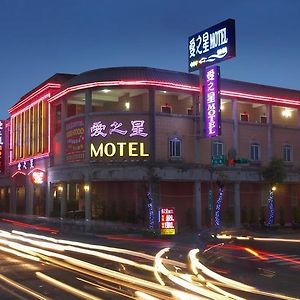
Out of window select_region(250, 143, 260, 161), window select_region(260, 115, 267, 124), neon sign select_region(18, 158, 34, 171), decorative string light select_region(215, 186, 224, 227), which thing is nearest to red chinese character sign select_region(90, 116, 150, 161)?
decorative string light select_region(215, 186, 224, 227)

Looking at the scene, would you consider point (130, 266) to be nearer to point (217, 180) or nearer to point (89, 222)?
point (89, 222)

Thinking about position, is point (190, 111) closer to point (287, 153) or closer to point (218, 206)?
point (218, 206)

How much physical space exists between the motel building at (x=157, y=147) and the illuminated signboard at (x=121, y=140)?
7cm

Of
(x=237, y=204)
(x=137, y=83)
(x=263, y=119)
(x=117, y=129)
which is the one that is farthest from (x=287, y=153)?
(x=117, y=129)

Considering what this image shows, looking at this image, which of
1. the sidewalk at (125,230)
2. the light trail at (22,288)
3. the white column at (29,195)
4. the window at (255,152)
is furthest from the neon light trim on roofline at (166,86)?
the light trail at (22,288)

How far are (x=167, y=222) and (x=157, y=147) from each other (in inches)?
304

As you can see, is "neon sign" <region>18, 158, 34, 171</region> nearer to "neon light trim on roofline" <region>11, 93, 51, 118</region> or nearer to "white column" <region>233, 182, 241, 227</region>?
"neon light trim on roofline" <region>11, 93, 51, 118</region>

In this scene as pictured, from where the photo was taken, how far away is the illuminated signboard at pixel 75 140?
42438 millimetres

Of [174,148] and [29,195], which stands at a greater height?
[174,148]

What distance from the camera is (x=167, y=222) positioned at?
114 feet

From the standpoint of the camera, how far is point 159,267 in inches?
628

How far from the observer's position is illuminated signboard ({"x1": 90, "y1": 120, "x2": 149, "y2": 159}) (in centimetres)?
4053

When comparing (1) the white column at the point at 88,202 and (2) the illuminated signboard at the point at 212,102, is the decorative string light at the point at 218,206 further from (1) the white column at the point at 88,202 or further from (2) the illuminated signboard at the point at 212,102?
(1) the white column at the point at 88,202

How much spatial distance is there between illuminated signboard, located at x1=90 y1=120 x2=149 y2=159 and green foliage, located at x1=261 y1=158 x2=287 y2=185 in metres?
10.3
